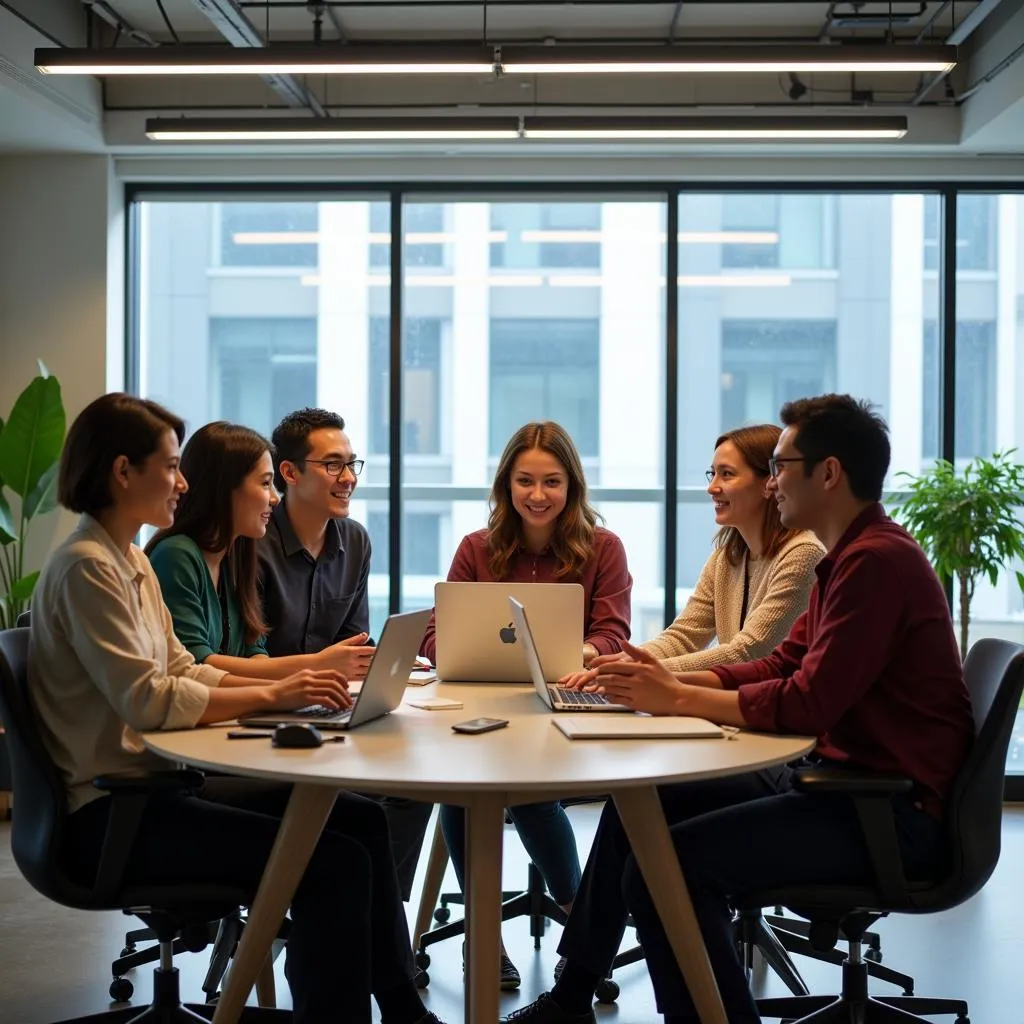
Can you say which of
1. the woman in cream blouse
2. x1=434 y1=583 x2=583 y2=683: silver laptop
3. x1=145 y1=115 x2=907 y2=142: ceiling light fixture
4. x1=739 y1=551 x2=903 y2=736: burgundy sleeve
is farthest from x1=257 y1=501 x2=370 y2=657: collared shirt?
x1=145 y1=115 x2=907 y2=142: ceiling light fixture

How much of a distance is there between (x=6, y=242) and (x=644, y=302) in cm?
287

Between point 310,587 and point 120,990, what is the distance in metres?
1.11

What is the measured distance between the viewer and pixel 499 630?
2.82 m

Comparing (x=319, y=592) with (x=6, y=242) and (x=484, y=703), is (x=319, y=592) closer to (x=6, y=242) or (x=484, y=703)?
(x=484, y=703)

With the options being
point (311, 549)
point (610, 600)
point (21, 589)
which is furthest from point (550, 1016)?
point (21, 589)

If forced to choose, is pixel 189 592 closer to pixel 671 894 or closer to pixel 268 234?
pixel 671 894

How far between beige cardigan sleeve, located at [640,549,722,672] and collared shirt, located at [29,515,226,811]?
1449mm

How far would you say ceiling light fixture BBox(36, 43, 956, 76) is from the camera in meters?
3.72

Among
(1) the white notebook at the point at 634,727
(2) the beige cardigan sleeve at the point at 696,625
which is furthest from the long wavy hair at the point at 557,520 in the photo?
(1) the white notebook at the point at 634,727

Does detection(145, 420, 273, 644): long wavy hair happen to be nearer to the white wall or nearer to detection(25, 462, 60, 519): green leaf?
detection(25, 462, 60, 519): green leaf

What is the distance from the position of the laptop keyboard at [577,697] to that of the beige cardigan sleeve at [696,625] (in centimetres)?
64

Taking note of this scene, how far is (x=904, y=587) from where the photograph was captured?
2.19 metres

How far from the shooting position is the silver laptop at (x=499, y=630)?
270 centimetres

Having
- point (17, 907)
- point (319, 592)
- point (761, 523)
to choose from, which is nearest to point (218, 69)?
point (319, 592)
